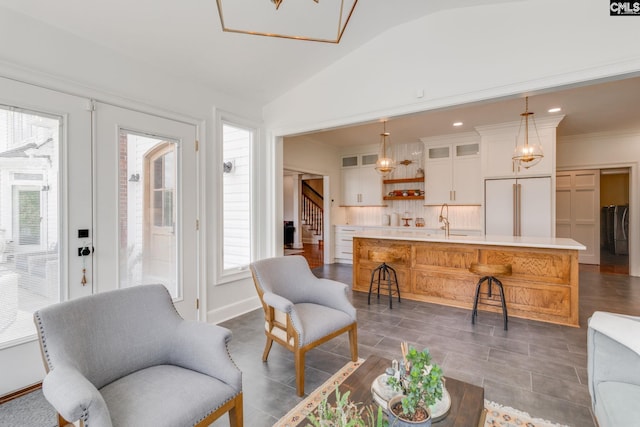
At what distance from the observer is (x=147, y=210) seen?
10.0 ft

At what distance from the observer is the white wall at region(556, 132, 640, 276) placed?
19.9 feet

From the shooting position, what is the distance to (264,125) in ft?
14.2

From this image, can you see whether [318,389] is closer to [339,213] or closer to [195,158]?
[195,158]

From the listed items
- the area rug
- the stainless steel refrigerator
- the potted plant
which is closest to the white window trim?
the area rug

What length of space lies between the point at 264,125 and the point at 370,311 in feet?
9.53

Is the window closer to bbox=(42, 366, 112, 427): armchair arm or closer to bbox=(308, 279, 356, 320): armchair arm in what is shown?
bbox=(308, 279, 356, 320): armchair arm

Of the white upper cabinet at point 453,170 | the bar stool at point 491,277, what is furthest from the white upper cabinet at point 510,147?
the bar stool at point 491,277

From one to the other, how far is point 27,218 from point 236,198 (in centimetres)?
206

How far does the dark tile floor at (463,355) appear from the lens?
213 centimetres

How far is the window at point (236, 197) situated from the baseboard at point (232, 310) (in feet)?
1.37

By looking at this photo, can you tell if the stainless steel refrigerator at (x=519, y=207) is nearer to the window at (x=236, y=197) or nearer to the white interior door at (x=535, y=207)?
the white interior door at (x=535, y=207)

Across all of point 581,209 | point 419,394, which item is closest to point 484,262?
point 419,394

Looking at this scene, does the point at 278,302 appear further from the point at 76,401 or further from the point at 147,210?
the point at 147,210

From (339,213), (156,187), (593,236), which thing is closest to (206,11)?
(156,187)
